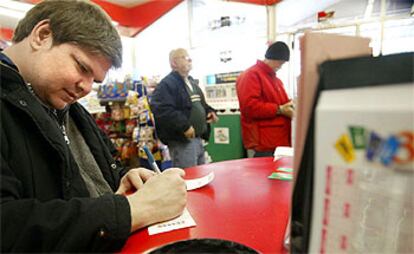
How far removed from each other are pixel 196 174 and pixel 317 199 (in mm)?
876

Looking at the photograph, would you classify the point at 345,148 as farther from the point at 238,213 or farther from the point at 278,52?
the point at 278,52

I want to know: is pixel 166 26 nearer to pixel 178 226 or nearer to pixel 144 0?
pixel 144 0

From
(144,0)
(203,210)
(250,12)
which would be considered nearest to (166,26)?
(144,0)

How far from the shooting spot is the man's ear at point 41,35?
785mm

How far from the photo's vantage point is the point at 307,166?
0.35 meters

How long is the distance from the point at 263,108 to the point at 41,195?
1.85m

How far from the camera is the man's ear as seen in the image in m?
0.79

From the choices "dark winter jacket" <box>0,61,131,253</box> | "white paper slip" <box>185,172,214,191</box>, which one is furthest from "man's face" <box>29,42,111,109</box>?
"white paper slip" <box>185,172,214,191</box>

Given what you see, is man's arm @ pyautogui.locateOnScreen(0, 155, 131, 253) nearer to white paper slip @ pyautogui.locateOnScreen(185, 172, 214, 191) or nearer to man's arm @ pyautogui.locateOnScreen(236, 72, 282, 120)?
white paper slip @ pyautogui.locateOnScreen(185, 172, 214, 191)

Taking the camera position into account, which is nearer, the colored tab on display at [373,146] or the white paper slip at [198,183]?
the colored tab on display at [373,146]

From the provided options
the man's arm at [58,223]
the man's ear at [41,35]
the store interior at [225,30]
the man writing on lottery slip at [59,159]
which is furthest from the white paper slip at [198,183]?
the store interior at [225,30]

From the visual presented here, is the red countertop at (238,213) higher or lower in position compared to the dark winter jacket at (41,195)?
lower

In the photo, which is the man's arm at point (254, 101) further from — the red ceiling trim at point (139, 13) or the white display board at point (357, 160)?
the red ceiling trim at point (139, 13)

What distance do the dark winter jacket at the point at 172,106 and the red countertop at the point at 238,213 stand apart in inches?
51.7
